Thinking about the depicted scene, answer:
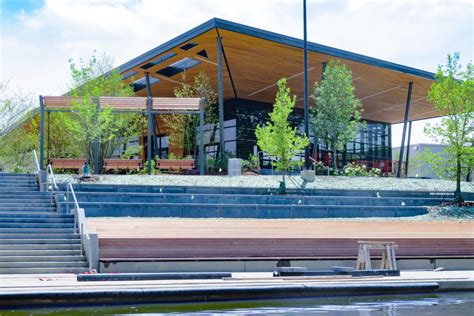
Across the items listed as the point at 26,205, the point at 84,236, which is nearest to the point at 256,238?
the point at 84,236

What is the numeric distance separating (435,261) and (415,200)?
22.6 ft

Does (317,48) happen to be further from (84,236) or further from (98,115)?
(84,236)

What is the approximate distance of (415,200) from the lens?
22219 mm

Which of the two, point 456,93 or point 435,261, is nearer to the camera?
point 435,261

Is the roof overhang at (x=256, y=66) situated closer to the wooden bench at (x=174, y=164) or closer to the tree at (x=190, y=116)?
the tree at (x=190, y=116)

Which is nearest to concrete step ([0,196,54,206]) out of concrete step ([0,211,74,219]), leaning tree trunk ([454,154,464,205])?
concrete step ([0,211,74,219])

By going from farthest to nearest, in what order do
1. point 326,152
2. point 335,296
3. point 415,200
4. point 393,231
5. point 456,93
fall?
point 326,152 → point 456,93 → point 415,200 → point 393,231 → point 335,296

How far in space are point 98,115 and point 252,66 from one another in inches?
454

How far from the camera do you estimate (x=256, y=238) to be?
14.5 metres

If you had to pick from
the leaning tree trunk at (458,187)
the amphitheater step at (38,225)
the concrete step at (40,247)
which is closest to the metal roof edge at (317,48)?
the leaning tree trunk at (458,187)

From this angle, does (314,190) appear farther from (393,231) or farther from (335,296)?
(335,296)

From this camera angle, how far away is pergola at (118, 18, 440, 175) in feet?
100

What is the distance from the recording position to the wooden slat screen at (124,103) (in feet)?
91.7

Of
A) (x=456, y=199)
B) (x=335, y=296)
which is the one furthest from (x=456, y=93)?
(x=335, y=296)
